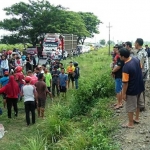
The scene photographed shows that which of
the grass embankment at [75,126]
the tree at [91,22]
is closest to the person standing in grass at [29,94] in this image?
the grass embankment at [75,126]

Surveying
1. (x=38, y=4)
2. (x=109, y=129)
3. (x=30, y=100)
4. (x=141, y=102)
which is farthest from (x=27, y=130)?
(x=38, y=4)

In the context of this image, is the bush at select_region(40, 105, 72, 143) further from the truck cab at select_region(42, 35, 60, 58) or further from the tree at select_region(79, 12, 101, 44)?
the tree at select_region(79, 12, 101, 44)

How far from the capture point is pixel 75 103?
384 inches

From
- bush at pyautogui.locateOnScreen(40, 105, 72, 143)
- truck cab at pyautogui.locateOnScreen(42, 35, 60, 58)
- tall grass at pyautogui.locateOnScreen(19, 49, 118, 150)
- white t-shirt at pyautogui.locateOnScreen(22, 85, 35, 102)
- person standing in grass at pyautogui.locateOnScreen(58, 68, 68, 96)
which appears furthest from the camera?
truck cab at pyautogui.locateOnScreen(42, 35, 60, 58)

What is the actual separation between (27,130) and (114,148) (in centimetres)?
397

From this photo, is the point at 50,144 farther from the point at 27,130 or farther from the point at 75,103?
the point at 75,103

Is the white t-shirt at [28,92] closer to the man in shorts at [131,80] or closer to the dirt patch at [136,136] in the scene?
the dirt patch at [136,136]

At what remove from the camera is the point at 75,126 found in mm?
7684

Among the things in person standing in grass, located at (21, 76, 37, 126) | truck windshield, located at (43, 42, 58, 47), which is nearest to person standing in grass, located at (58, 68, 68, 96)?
person standing in grass, located at (21, 76, 37, 126)

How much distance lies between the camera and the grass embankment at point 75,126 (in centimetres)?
587

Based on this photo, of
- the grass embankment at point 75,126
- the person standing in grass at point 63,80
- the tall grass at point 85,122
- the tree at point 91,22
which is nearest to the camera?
the tall grass at point 85,122

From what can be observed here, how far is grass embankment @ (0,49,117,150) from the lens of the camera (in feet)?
19.3

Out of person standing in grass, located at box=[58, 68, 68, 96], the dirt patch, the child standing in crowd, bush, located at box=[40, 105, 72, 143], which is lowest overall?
bush, located at box=[40, 105, 72, 143]

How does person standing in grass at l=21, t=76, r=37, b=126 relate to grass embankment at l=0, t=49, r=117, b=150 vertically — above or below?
above
